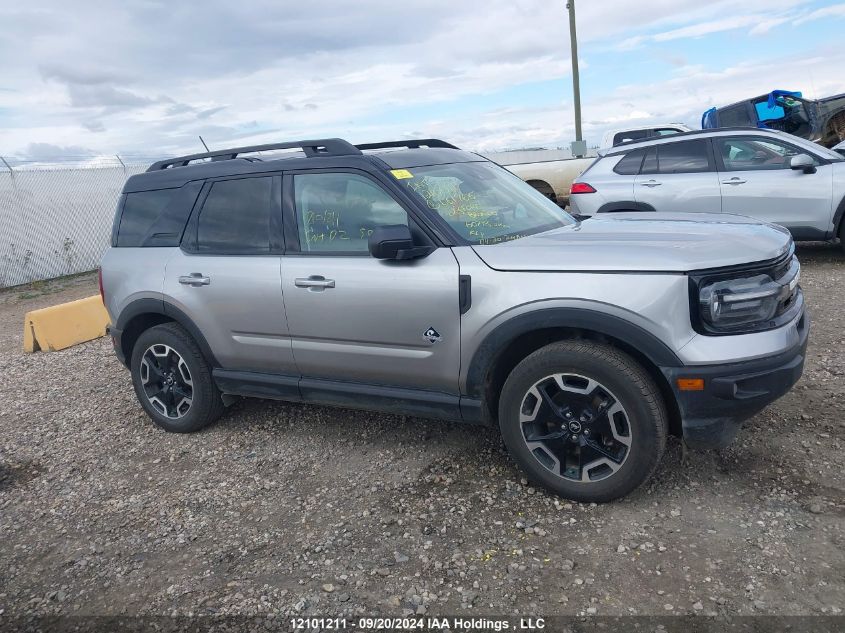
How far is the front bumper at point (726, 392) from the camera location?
9.60 ft

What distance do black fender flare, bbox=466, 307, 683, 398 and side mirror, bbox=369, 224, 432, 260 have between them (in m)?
0.59

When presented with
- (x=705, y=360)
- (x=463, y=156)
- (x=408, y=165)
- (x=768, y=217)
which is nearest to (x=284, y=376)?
(x=408, y=165)

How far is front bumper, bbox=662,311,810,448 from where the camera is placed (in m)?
2.93

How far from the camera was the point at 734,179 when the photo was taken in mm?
7828

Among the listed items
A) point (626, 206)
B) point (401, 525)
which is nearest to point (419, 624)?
point (401, 525)

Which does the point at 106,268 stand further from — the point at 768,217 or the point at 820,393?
the point at 768,217

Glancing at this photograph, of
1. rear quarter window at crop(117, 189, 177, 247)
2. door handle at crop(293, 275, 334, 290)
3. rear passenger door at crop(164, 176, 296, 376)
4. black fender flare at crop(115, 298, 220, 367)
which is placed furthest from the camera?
rear quarter window at crop(117, 189, 177, 247)

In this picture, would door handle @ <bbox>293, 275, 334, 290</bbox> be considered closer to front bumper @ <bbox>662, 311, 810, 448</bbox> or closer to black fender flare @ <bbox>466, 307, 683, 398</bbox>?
black fender flare @ <bbox>466, 307, 683, 398</bbox>

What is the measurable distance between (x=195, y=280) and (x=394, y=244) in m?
1.65

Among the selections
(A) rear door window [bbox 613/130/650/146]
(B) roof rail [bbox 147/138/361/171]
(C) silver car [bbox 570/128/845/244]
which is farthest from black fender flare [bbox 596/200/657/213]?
(A) rear door window [bbox 613/130/650/146]

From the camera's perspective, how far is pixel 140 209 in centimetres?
480

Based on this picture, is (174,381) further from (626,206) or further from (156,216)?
(626,206)

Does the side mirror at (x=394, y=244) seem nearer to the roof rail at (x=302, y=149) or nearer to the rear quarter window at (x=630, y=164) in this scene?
the roof rail at (x=302, y=149)

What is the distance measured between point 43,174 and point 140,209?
35.9 feet
